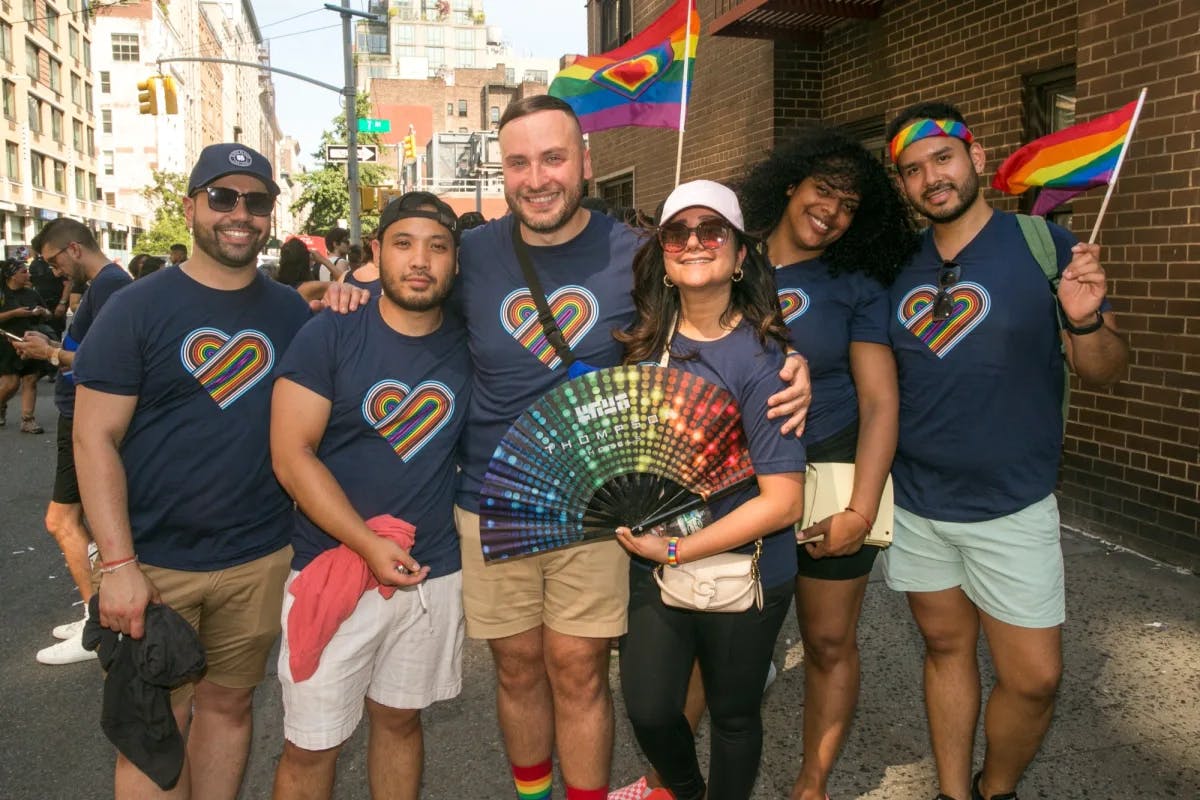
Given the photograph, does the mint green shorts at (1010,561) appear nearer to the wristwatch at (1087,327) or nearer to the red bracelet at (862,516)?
the red bracelet at (862,516)

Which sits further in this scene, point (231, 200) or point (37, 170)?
point (37, 170)

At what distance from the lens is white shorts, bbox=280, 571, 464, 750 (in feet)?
8.72

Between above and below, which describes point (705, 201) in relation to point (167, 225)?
below

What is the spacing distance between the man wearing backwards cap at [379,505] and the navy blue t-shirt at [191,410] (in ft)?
0.56

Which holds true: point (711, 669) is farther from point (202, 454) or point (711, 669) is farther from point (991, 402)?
point (202, 454)

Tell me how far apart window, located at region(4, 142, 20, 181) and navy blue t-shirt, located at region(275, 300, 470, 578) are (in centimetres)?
5210

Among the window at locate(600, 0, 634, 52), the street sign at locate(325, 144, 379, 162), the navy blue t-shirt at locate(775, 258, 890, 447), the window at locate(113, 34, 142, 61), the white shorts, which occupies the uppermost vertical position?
the window at locate(113, 34, 142, 61)

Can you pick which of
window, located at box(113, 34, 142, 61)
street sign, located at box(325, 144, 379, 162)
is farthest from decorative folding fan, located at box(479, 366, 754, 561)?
window, located at box(113, 34, 142, 61)

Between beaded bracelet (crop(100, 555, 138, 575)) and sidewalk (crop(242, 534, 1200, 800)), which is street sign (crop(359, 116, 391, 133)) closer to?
sidewalk (crop(242, 534, 1200, 800))

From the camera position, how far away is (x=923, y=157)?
2.88 metres

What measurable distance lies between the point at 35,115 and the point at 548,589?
5760 cm

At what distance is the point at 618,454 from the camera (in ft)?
8.21

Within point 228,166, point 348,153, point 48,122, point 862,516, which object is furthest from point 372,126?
point 48,122

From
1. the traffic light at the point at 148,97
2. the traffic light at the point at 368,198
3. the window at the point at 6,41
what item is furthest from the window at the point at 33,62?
the traffic light at the point at 368,198
